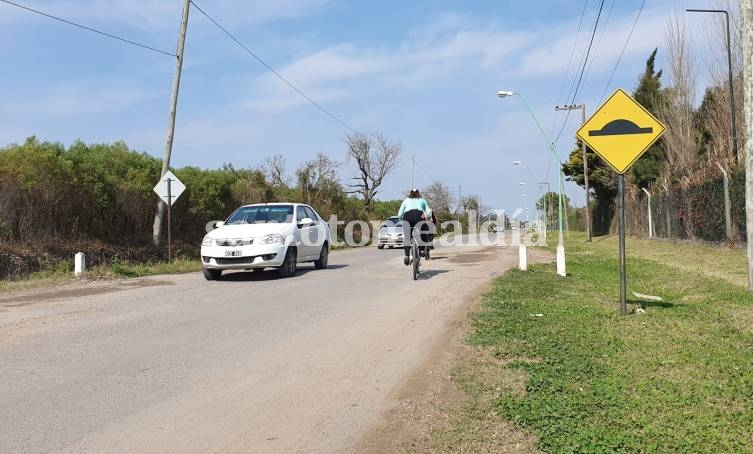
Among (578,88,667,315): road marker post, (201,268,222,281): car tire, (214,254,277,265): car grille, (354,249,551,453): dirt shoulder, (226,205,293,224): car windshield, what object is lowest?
(354,249,551,453): dirt shoulder

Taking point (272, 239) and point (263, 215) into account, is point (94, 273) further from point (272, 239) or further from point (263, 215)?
point (272, 239)

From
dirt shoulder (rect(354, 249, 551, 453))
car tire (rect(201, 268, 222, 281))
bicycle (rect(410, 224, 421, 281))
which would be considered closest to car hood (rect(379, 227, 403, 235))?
bicycle (rect(410, 224, 421, 281))

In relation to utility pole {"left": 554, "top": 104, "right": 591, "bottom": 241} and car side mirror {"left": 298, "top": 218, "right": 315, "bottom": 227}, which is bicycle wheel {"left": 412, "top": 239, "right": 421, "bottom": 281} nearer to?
car side mirror {"left": 298, "top": 218, "right": 315, "bottom": 227}

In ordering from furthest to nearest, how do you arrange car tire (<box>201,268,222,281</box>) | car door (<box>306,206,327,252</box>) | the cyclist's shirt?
car door (<box>306,206,327,252</box>), the cyclist's shirt, car tire (<box>201,268,222,281</box>)

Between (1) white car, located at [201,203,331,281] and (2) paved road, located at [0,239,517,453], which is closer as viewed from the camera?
(2) paved road, located at [0,239,517,453]

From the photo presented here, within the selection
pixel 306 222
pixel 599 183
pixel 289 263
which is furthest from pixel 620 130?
pixel 599 183

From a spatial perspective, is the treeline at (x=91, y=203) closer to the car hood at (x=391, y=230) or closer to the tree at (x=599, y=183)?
the car hood at (x=391, y=230)

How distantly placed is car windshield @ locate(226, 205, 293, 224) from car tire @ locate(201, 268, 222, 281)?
1341mm

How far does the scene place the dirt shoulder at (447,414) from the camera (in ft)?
12.8

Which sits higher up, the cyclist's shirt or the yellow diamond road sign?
the yellow diamond road sign

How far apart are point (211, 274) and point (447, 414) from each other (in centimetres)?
970

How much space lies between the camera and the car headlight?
1316cm

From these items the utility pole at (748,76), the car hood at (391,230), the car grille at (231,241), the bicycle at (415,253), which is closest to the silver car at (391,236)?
the car hood at (391,230)

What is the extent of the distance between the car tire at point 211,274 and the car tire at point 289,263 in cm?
130
